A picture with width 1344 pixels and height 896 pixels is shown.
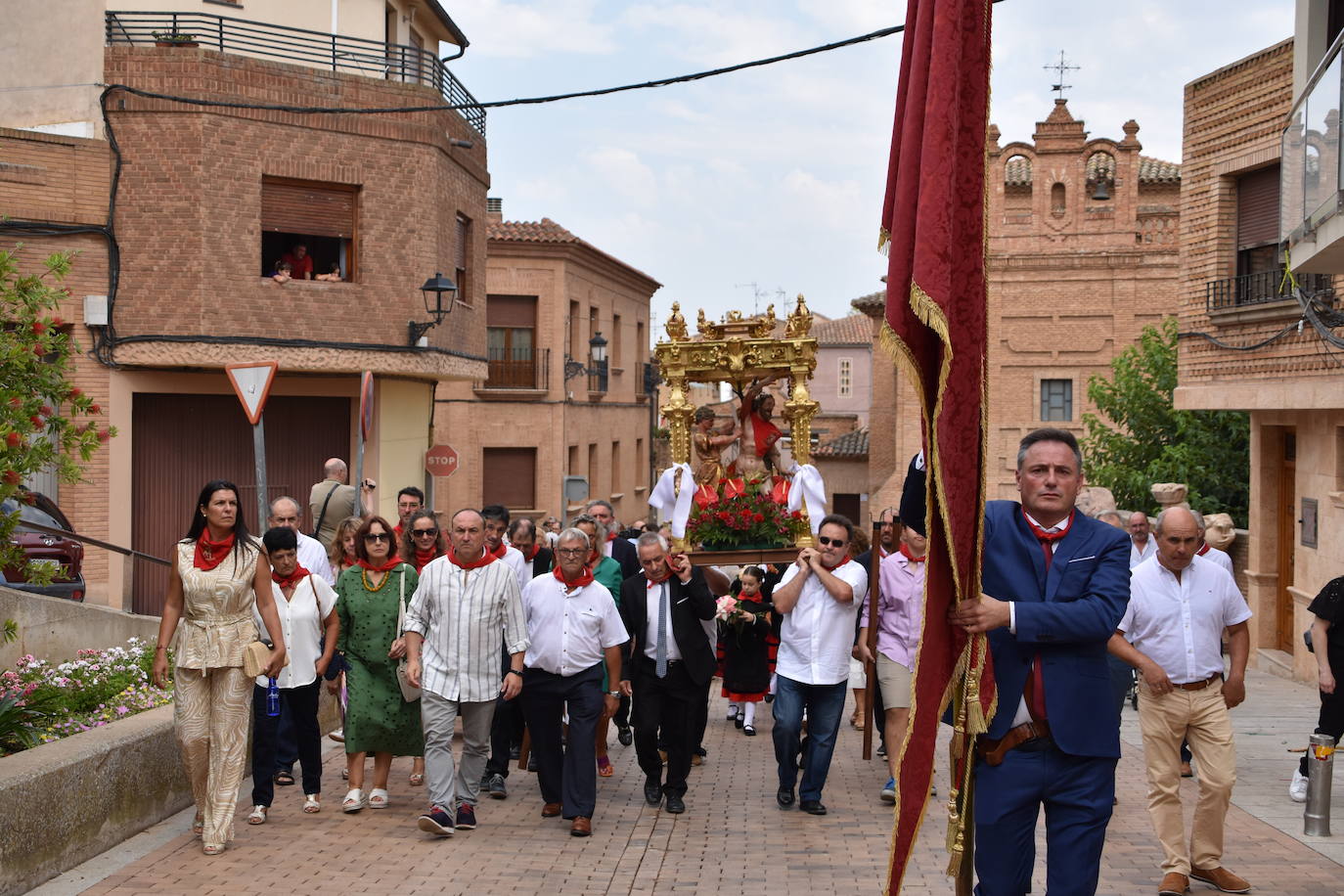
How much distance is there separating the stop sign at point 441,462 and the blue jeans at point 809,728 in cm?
1309

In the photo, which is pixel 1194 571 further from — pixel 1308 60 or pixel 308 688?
pixel 1308 60

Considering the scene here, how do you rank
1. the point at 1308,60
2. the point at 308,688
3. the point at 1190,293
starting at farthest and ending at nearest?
the point at 1190,293
the point at 1308,60
the point at 308,688

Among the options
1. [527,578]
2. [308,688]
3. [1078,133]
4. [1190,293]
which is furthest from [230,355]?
[1078,133]

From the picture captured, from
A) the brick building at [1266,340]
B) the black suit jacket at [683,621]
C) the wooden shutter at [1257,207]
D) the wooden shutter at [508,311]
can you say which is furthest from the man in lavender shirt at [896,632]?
the wooden shutter at [508,311]

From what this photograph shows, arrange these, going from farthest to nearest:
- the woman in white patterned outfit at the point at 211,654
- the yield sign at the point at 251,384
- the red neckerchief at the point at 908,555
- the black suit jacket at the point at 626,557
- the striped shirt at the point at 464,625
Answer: the black suit jacket at the point at 626,557, the yield sign at the point at 251,384, the red neckerchief at the point at 908,555, the striped shirt at the point at 464,625, the woman in white patterned outfit at the point at 211,654

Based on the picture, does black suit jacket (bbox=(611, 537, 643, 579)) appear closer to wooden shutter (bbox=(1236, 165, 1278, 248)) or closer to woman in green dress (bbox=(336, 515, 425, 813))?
woman in green dress (bbox=(336, 515, 425, 813))

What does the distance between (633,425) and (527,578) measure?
33596 millimetres

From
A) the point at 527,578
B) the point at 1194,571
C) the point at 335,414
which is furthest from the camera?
the point at 335,414

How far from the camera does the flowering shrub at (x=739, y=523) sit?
487 inches

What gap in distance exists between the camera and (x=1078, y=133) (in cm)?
3741

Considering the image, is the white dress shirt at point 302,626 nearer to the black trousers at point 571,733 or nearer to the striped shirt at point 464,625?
the striped shirt at point 464,625

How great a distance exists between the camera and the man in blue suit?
15.7 ft

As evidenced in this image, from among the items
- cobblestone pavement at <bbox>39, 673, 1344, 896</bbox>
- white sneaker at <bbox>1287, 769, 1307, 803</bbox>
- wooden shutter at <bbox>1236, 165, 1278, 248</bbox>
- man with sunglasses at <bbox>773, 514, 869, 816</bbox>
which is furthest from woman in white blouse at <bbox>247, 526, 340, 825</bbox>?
wooden shutter at <bbox>1236, 165, 1278, 248</bbox>

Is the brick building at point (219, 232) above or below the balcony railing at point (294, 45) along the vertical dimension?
below
